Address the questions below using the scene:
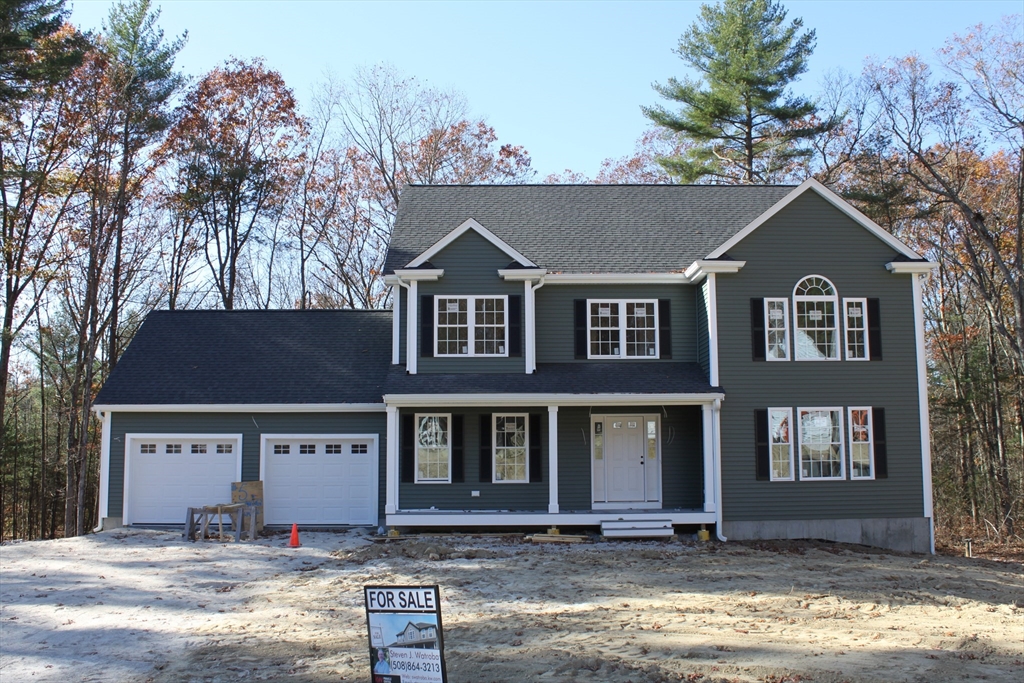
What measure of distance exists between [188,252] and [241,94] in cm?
627

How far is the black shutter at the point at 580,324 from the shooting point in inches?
760

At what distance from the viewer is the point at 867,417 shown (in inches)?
717

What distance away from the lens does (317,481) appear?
19125 millimetres

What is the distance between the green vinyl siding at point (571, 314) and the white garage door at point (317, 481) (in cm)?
441

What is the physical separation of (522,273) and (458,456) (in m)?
4.07

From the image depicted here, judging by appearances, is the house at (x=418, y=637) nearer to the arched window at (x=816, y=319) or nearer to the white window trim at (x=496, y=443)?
the white window trim at (x=496, y=443)

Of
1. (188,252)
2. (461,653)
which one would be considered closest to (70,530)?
(188,252)

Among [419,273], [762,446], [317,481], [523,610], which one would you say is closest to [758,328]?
[762,446]

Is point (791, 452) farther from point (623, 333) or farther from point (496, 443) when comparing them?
point (496, 443)

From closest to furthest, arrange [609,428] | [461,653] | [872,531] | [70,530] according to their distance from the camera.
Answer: [461,653] → [872,531] → [609,428] → [70,530]

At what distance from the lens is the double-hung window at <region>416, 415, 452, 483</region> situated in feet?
61.2

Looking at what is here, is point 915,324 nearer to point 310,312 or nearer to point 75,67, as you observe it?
point 310,312

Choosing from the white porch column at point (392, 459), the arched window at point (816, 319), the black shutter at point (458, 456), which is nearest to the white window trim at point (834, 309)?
the arched window at point (816, 319)


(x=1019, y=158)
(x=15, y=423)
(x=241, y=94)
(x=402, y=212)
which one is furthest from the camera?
(x=241, y=94)
